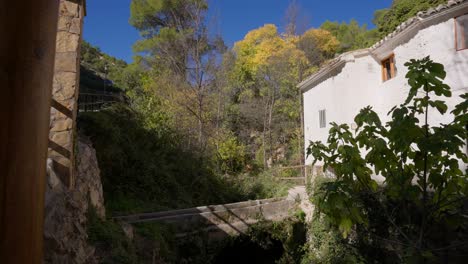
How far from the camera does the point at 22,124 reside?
0.65 meters

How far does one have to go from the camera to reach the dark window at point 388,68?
380 inches

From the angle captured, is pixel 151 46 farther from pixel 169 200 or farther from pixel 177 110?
pixel 169 200

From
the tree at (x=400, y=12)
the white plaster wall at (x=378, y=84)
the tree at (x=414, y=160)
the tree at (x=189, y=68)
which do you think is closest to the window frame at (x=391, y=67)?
the white plaster wall at (x=378, y=84)

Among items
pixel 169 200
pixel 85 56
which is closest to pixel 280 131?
pixel 169 200

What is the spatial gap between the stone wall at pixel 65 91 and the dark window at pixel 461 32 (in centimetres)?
880

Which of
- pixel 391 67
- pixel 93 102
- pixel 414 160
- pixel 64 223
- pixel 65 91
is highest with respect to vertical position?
pixel 391 67

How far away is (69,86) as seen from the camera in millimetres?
3881

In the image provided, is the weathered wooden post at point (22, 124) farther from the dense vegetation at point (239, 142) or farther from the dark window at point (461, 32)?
the dark window at point (461, 32)

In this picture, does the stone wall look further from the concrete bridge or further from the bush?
the concrete bridge

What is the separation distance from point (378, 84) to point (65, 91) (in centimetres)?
1015

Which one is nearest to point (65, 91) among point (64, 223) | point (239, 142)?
point (64, 223)

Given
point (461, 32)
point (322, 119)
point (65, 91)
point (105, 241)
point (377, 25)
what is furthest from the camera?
point (377, 25)

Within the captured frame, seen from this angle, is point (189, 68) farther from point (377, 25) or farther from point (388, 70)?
point (377, 25)

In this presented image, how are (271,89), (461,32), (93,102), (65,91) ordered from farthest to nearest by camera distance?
(271,89)
(93,102)
(461,32)
(65,91)
